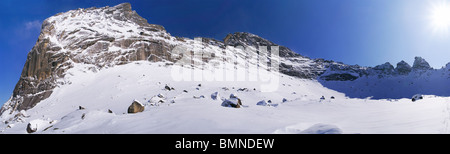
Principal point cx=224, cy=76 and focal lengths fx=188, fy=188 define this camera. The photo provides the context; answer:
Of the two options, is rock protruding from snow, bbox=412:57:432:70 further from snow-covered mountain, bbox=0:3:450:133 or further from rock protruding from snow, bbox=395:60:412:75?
rock protruding from snow, bbox=395:60:412:75

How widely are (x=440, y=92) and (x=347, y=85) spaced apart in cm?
2470

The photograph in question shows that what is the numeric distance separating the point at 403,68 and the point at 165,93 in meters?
110

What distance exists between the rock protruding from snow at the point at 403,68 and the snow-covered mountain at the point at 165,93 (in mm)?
1058

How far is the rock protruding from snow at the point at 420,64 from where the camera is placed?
83.0 m

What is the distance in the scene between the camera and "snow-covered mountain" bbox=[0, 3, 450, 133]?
6052 mm

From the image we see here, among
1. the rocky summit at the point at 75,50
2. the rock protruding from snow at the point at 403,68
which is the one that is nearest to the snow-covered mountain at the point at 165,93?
the rocky summit at the point at 75,50

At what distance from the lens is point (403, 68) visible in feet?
283

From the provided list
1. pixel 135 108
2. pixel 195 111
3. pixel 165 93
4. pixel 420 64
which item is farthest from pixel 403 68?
pixel 135 108

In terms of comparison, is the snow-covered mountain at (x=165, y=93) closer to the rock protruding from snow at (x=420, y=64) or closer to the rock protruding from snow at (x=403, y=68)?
the rock protruding from snow at (x=420, y=64)

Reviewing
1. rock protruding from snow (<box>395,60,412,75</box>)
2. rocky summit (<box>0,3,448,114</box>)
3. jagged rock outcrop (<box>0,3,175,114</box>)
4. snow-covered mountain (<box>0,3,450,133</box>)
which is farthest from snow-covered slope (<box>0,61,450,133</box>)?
rock protruding from snow (<box>395,60,412,75</box>)

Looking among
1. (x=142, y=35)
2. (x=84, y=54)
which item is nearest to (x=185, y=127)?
(x=84, y=54)

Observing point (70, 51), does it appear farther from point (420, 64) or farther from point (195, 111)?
point (420, 64)
